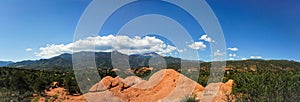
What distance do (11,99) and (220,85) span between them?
1112 cm

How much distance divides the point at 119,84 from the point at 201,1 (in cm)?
903

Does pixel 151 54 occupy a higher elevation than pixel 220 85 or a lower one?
higher

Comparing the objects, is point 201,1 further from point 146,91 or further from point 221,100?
point 146,91

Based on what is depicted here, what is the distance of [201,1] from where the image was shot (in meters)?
11.2

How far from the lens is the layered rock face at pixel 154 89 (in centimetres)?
1476

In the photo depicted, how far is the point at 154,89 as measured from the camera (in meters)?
17.5

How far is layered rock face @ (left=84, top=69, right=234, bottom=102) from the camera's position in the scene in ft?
48.4

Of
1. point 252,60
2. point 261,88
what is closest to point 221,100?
point 261,88

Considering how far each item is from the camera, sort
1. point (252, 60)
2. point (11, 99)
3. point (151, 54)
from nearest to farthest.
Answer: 1. point (11, 99)
2. point (151, 54)
3. point (252, 60)

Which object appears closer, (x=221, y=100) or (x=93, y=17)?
(x=93, y=17)

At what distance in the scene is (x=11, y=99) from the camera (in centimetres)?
580

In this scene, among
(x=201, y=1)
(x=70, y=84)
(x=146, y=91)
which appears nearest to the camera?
(x=201, y=1)

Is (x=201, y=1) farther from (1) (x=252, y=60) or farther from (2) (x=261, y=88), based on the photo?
(1) (x=252, y=60)

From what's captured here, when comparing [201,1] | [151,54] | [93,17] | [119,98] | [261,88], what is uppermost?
[201,1]
